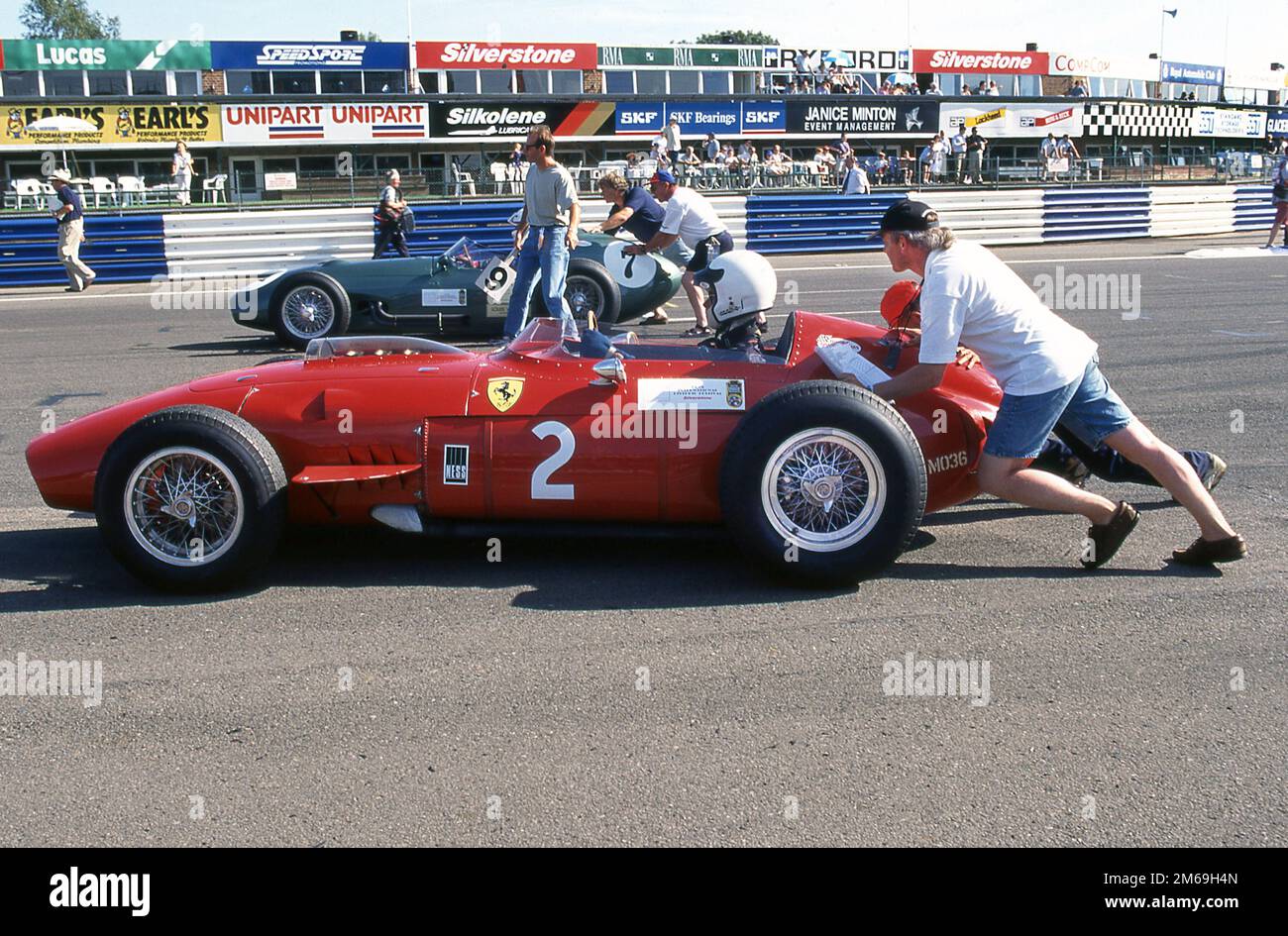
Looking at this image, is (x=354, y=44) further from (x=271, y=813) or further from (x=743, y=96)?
(x=271, y=813)

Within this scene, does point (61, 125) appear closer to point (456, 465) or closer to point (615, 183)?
point (615, 183)

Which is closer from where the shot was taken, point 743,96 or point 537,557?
point 537,557

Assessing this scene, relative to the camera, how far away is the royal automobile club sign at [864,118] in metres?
42.7

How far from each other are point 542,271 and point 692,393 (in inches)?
218

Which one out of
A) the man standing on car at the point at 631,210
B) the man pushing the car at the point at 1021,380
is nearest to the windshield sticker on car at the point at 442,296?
the man standing on car at the point at 631,210

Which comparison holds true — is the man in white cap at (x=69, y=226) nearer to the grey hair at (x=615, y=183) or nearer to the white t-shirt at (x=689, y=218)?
the grey hair at (x=615, y=183)

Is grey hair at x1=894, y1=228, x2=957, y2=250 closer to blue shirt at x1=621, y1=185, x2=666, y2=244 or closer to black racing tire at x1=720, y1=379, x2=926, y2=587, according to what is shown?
black racing tire at x1=720, y1=379, x2=926, y2=587

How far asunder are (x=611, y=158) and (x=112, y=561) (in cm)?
3835

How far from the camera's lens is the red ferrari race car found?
14.7 feet

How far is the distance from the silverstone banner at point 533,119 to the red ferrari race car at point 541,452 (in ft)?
122

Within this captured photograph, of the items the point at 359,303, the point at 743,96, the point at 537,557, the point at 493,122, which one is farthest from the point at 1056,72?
the point at 537,557

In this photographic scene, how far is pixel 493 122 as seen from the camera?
40844 millimetres
